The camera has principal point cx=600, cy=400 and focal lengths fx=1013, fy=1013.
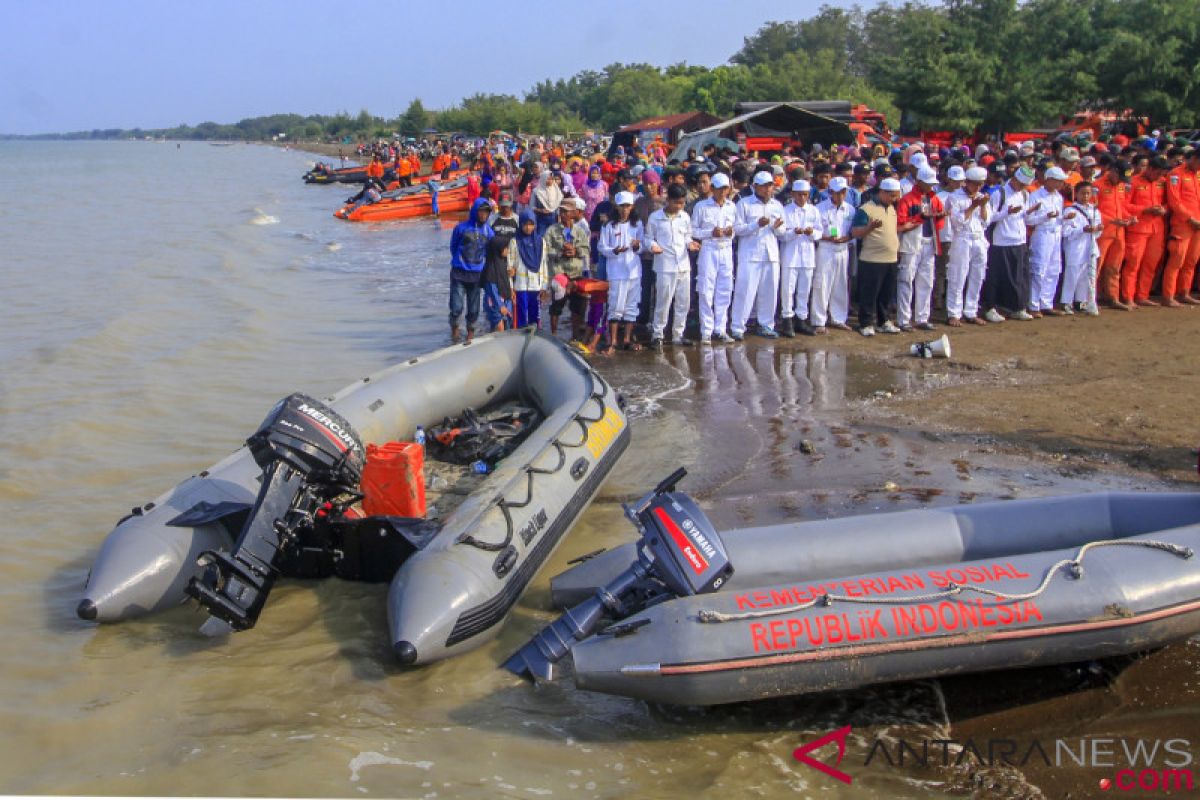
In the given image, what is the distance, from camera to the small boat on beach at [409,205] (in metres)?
25.3

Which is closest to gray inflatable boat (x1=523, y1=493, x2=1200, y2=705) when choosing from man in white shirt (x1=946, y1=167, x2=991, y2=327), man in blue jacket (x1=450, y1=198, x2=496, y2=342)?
man in blue jacket (x1=450, y1=198, x2=496, y2=342)

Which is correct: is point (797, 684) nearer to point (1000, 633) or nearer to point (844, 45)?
point (1000, 633)

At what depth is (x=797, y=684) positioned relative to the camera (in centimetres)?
366

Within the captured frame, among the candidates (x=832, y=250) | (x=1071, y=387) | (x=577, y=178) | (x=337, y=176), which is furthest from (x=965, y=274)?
(x=337, y=176)

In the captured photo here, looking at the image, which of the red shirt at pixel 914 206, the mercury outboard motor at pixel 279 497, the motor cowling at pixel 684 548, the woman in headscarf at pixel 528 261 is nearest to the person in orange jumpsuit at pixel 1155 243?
the red shirt at pixel 914 206

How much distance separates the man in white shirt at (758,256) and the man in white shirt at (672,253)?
0.50 metres

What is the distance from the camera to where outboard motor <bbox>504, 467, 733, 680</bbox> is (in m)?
3.92

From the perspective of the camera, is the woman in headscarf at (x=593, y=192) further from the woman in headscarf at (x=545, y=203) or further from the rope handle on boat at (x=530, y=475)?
the rope handle on boat at (x=530, y=475)

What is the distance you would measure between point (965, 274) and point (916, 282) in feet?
1.58

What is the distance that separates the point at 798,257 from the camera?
953cm

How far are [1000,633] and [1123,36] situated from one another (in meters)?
23.1

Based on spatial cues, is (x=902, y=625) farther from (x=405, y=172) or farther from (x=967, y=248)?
(x=405, y=172)

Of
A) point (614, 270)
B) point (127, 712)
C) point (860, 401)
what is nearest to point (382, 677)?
point (127, 712)

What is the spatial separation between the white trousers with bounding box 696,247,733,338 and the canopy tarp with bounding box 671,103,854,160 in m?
9.86
